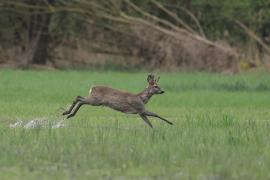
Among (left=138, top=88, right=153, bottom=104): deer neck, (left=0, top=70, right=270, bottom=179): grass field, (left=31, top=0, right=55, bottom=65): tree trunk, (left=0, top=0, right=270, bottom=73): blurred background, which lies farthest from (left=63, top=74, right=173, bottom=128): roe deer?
(left=31, top=0, right=55, bottom=65): tree trunk

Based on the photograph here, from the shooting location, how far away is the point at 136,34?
3766cm

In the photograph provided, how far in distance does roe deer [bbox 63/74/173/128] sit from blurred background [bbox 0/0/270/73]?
2124 cm

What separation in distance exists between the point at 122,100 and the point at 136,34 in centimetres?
2374

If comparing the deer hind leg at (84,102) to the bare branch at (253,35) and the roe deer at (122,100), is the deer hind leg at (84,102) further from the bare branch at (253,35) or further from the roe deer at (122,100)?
the bare branch at (253,35)

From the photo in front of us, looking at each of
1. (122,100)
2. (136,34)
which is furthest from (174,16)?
(122,100)

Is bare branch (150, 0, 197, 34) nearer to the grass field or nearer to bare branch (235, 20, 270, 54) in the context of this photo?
bare branch (235, 20, 270, 54)

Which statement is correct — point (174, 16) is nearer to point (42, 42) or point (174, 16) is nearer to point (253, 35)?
point (253, 35)

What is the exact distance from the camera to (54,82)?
2742 centimetres

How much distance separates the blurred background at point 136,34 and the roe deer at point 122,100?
2124 centimetres

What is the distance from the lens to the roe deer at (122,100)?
45.9 feet

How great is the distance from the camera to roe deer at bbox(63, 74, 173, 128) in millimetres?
13992

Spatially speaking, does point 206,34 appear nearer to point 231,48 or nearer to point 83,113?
point 231,48

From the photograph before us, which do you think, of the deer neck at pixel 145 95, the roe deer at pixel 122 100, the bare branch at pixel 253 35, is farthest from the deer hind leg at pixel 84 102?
the bare branch at pixel 253 35

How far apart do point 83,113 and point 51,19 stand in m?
21.5
